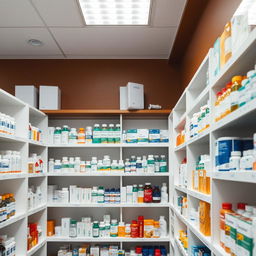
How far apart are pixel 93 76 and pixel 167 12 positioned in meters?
1.80

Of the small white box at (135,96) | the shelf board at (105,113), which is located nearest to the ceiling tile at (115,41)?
the small white box at (135,96)

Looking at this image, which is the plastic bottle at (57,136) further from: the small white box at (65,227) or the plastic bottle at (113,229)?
the plastic bottle at (113,229)

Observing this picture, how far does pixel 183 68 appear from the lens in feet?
15.0

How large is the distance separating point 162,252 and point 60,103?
2562mm

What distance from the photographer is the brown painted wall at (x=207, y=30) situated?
250 cm

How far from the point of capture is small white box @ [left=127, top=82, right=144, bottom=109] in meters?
4.48

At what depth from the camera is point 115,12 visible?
3.58 meters

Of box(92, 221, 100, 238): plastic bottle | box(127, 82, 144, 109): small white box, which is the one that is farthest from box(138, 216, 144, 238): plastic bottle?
box(127, 82, 144, 109): small white box

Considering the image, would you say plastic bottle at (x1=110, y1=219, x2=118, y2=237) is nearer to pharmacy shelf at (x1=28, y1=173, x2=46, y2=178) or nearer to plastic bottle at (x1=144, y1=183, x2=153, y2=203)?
plastic bottle at (x1=144, y1=183, x2=153, y2=203)

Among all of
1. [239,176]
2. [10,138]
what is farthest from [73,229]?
[239,176]

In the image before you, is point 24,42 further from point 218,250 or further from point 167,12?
point 218,250

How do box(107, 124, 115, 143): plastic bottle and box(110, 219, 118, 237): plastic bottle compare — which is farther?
box(107, 124, 115, 143): plastic bottle

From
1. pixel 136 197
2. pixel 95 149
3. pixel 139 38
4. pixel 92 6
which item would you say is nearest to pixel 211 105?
pixel 92 6

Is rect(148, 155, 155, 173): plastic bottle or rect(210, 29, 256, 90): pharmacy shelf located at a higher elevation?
rect(210, 29, 256, 90): pharmacy shelf
